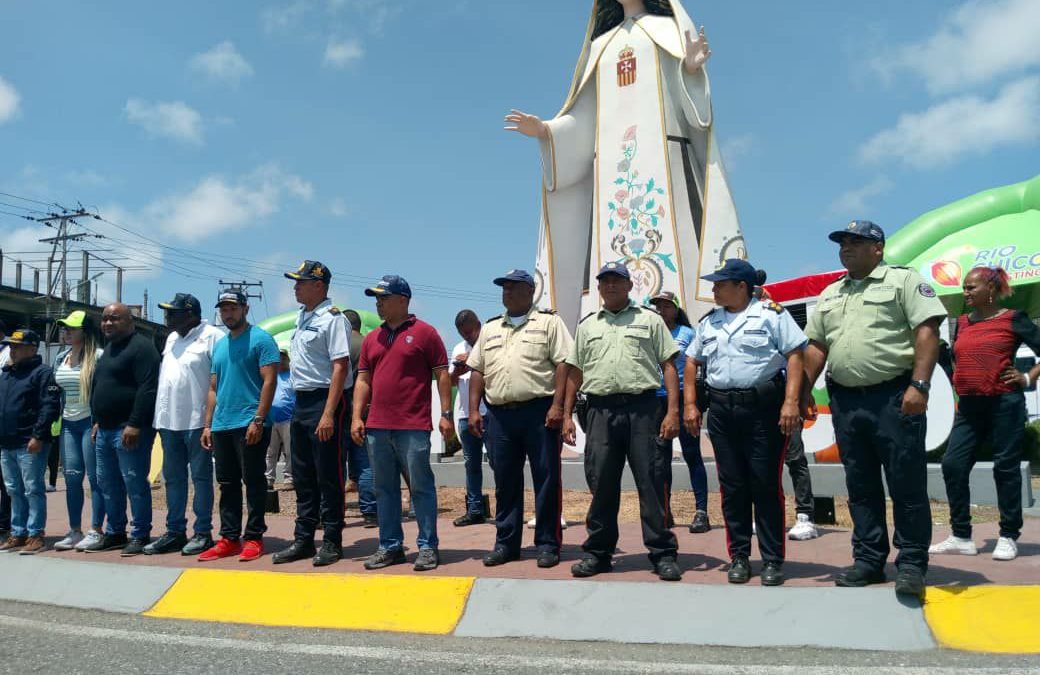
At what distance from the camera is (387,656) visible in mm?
3412

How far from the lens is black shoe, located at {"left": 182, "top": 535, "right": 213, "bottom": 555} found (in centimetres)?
540

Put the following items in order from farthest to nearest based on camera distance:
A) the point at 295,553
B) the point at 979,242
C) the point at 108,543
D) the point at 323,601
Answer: the point at 979,242, the point at 108,543, the point at 295,553, the point at 323,601

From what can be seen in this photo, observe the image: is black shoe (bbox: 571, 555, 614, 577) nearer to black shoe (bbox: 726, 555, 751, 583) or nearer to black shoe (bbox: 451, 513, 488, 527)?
black shoe (bbox: 726, 555, 751, 583)

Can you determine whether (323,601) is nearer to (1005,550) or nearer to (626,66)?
(1005,550)

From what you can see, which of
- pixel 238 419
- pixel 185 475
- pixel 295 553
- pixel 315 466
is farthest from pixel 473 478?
pixel 185 475

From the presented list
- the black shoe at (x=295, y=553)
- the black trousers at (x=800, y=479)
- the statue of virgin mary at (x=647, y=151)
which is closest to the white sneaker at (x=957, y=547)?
the black trousers at (x=800, y=479)

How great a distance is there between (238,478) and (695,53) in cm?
1012

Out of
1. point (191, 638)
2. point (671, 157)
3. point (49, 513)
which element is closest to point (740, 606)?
point (191, 638)

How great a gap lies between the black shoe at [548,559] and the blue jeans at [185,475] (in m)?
2.43

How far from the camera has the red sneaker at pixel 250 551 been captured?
16.8 ft

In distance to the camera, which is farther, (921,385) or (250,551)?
(250,551)

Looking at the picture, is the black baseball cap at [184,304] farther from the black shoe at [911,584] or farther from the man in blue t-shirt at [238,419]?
the black shoe at [911,584]

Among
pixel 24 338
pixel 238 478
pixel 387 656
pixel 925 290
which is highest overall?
pixel 24 338

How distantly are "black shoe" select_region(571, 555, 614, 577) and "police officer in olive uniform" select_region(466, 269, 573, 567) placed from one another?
0.32 metres
